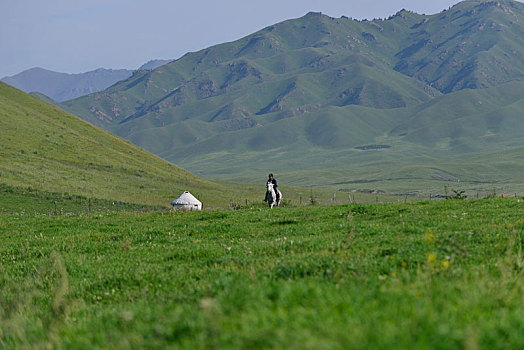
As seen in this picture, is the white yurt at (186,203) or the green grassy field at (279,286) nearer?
the green grassy field at (279,286)

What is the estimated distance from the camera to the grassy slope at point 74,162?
88.1 meters

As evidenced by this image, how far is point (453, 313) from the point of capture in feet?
19.2

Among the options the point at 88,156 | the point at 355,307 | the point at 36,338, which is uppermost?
the point at 88,156

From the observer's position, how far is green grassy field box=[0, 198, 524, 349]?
5.49 metres

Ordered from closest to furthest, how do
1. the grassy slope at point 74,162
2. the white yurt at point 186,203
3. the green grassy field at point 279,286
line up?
the green grassy field at point 279,286 < the white yurt at point 186,203 < the grassy slope at point 74,162

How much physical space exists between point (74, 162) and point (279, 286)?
108 meters

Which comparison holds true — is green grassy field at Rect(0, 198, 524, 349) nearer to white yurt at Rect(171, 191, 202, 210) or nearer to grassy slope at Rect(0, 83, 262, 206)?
white yurt at Rect(171, 191, 202, 210)

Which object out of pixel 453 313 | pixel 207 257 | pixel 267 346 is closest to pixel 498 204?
pixel 207 257

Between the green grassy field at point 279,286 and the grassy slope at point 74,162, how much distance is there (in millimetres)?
68092

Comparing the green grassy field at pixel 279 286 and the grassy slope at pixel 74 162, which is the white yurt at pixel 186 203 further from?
the grassy slope at pixel 74 162

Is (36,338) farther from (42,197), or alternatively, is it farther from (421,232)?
(42,197)

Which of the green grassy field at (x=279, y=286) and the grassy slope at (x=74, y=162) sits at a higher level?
the grassy slope at (x=74, y=162)

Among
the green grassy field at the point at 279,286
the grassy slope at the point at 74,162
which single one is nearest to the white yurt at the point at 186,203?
the green grassy field at the point at 279,286

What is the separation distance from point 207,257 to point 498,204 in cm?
1351
